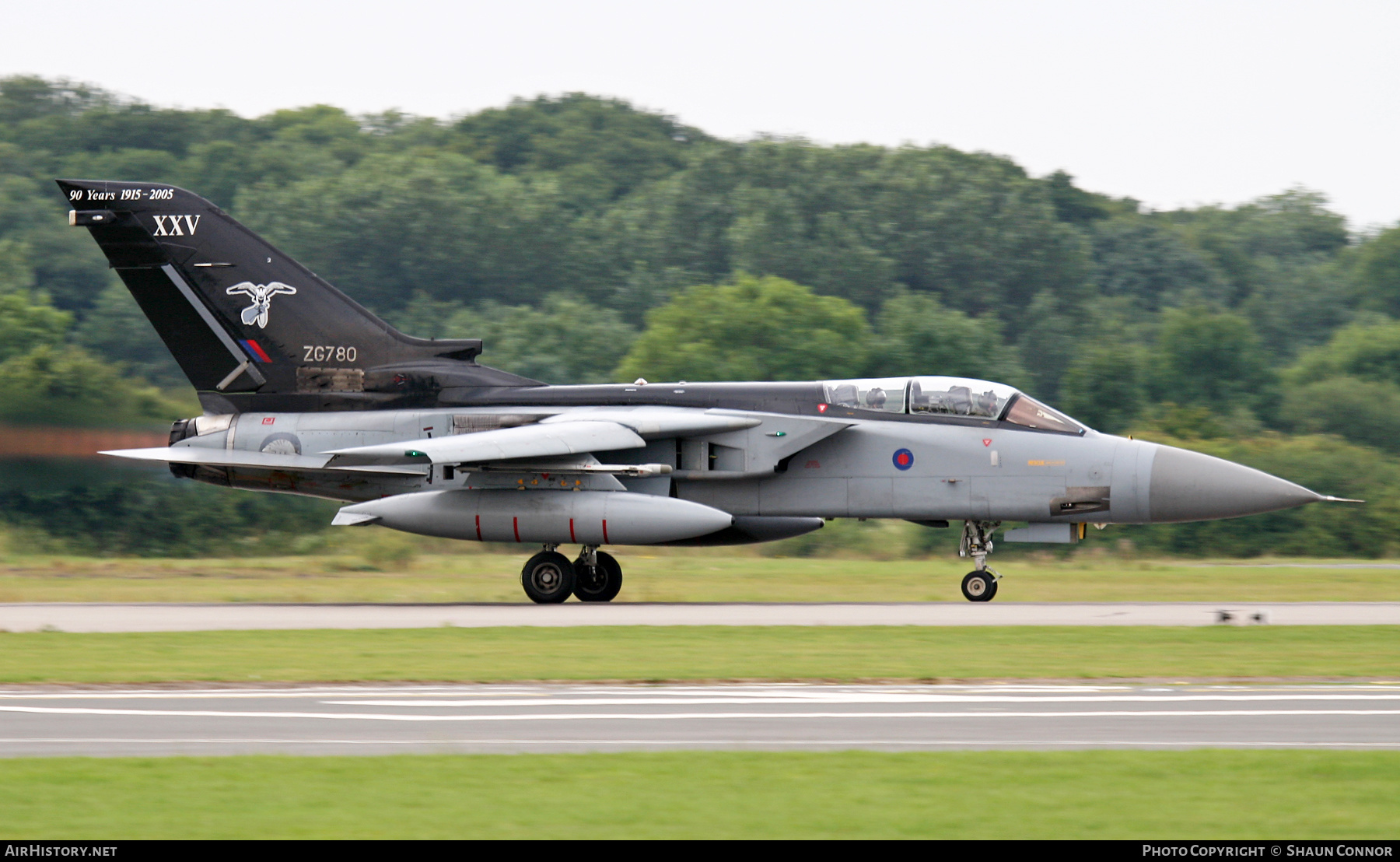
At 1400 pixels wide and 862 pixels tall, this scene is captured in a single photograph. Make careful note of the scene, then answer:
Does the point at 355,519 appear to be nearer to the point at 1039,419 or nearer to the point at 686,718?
the point at 1039,419

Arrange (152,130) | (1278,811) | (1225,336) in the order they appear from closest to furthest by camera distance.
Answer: (1278,811), (1225,336), (152,130)

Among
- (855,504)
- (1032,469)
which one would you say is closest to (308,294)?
(855,504)

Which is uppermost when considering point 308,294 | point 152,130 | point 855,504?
point 152,130

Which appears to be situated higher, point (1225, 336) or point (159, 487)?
point (1225, 336)

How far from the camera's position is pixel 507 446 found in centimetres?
2012

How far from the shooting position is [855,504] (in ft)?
69.4

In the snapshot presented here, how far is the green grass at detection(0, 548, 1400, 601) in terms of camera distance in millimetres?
21531

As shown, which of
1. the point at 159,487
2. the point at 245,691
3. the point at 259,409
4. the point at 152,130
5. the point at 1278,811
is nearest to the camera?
the point at 1278,811

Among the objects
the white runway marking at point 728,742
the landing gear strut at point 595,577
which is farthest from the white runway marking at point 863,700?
the landing gear strut at point 595,577

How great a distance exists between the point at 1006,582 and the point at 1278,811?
16.1 metres

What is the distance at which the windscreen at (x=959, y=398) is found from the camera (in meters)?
20.9

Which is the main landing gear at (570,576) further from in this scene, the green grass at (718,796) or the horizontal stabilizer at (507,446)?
the green grass at (718,796)

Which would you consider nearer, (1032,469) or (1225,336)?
(1032,469)

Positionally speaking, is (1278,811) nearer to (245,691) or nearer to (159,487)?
(245,691)
